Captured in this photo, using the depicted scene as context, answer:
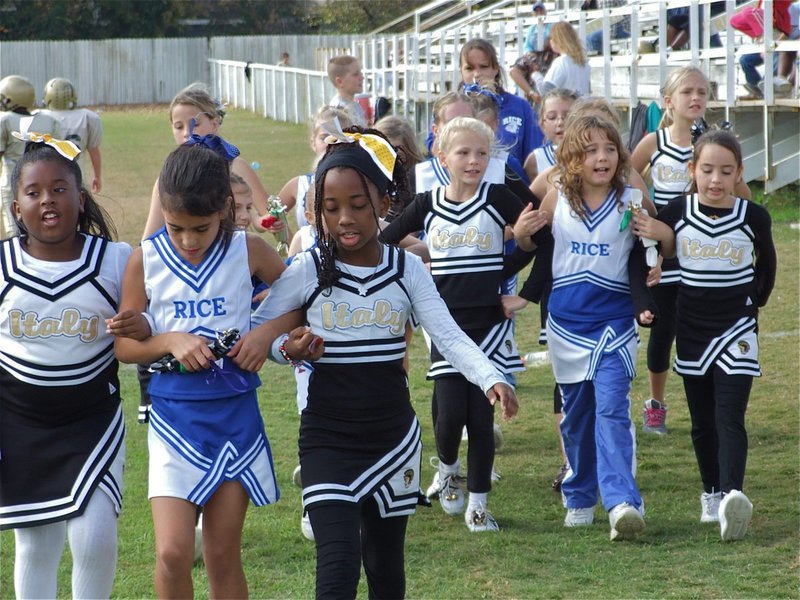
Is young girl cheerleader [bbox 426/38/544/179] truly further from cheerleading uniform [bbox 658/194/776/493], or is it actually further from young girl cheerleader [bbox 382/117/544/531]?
cheerleading uniform [bbox 658/194/776/493]

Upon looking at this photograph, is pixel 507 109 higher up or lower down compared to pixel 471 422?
higher up

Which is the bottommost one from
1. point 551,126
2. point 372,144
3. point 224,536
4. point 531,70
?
point 224,536

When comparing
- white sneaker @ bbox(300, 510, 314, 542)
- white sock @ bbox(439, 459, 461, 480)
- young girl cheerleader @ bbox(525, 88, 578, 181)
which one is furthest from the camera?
young girl cheerleader @ bbox(525, 88, 578, 181)

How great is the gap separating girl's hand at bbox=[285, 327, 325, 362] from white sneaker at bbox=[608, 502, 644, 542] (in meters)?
1.91

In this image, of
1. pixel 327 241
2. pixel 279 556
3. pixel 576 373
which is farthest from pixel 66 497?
pixel 576 373

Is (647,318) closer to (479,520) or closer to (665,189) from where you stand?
(479,520)

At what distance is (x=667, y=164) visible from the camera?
6.58 metres

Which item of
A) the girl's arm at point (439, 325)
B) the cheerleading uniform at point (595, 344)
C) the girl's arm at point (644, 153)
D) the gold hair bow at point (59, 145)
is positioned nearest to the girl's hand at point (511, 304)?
the cheerleading uniform at point (595, 344)

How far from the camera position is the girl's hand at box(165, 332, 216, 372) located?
3521 millimetres

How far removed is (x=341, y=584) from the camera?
11.6 feet

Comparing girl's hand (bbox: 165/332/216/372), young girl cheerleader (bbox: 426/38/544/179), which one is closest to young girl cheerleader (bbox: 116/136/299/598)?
girl's hand (bbox: 165/332/216/372)

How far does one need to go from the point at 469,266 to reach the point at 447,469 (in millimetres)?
972

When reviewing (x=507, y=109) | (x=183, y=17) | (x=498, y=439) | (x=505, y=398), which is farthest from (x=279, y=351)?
(x=183, y=17)

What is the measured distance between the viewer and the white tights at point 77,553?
3.68m
